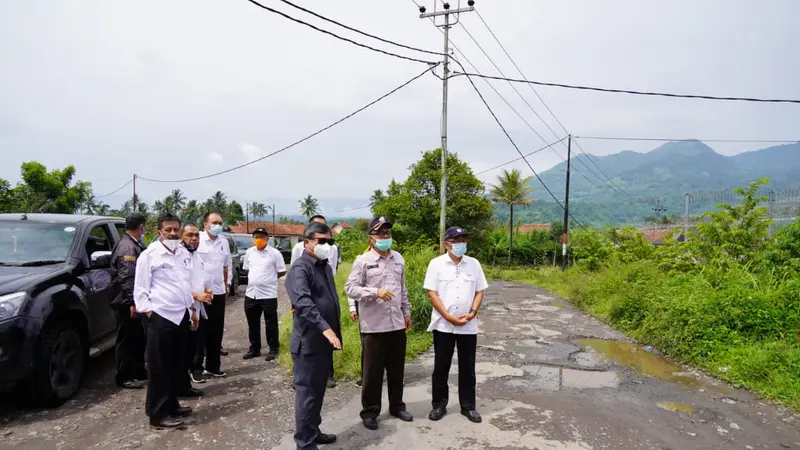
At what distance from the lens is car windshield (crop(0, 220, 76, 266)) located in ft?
15.4

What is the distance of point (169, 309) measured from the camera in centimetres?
390

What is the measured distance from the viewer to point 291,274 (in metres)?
3.45

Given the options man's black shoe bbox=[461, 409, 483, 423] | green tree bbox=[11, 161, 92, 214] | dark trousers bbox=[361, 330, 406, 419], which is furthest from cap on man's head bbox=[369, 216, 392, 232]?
green tree bbox=[11, 161, 92, 214]

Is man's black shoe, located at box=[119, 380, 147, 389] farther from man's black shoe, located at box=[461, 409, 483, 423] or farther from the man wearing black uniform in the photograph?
man's black shoe, located at box=[461, 409, 483, 423]

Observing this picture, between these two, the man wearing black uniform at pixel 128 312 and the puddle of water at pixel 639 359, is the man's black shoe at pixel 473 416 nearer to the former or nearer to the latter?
the puddle of water at pixel 639 359

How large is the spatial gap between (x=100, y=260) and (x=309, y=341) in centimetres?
283

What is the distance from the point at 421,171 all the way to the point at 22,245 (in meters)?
23.4

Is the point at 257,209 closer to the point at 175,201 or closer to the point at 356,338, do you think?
the point at 175,201

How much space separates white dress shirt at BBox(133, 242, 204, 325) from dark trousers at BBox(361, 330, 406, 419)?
1597 mm

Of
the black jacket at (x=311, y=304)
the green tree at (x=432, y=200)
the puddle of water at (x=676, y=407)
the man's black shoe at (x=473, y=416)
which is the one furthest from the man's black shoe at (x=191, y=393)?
the green tree at (x=432, y=200)

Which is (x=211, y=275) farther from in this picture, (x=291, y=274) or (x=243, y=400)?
(x=291, y=274)

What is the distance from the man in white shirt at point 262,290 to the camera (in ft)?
20.0

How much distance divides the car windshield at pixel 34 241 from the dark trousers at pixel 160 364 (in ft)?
5.78

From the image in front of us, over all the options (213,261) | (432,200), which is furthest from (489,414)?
(432,200)
